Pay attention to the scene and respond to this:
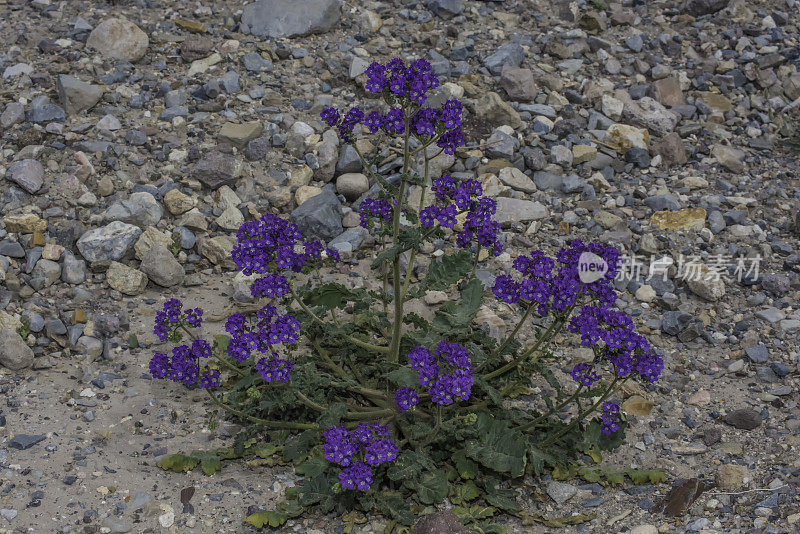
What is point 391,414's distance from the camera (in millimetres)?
5410

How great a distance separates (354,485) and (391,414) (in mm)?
809

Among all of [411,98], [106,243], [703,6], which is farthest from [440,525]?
[703,6]

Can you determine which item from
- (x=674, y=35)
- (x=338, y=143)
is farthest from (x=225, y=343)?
(x=674, y=35)

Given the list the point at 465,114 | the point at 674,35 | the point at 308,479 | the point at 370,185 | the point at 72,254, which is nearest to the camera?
the point at 308,479

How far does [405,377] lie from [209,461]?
A: 1351 mm

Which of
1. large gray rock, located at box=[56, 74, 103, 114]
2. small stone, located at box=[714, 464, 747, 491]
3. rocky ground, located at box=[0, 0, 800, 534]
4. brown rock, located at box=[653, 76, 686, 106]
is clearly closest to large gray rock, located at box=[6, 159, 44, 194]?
rocky ground, located at box=[0, 0, 800, 534]

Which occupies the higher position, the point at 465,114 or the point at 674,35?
the point at 674,35

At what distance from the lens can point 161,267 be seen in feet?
21.5

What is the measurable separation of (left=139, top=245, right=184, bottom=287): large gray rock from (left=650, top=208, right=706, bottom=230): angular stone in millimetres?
4095

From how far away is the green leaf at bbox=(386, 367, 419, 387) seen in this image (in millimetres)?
4816

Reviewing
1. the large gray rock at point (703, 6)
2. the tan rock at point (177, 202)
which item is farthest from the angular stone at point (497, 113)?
the large gray rock at point (703, 6)

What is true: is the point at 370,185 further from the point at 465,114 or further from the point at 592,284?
the point at 592,284

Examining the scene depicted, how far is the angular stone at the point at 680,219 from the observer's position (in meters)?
7.37

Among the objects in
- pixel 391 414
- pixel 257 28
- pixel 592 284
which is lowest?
pixel 391 414
